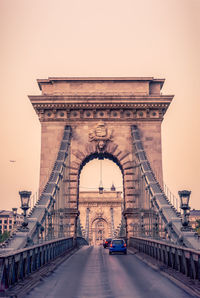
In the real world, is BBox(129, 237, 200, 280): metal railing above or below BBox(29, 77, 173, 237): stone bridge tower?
below

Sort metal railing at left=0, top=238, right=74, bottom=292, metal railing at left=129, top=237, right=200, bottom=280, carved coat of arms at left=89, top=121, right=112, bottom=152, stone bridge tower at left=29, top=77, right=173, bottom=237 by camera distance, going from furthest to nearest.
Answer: carved coat of arms at left=89, top=121, right=112, bottom=152, stone bridge tower at left=29, top=77, right=173, bottom=237, metal railing at left=129, top=237, right=200, bottom=280, metal railing at left=0, top=238, right=74, bottom=292

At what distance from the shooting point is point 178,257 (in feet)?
48.9

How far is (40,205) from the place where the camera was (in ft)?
75.4

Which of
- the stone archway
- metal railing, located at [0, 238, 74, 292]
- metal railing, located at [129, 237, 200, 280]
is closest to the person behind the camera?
metal railing, located at [0, 238, 74, 292]

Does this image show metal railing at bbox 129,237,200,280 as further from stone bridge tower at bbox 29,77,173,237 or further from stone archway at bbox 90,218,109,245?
stone archway at bbox 90,218,109,245

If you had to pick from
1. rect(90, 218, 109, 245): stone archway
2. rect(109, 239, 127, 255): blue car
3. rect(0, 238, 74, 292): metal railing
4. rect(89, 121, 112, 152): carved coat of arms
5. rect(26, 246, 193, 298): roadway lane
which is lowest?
rect(26, 246, 193, 298): roadway lane

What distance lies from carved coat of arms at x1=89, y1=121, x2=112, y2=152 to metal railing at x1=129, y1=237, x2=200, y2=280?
47.7 ft

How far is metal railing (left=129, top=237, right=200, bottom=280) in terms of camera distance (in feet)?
41.0

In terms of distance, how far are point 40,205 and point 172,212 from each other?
7.43 m

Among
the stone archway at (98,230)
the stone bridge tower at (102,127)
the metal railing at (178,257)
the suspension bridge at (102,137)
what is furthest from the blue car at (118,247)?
the stone archway at (98,230)

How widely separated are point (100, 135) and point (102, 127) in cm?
75

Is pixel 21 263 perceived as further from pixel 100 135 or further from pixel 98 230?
pixel 98 230

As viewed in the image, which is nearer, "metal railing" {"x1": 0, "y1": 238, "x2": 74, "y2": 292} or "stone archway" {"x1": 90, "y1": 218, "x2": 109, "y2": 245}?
"metal railing" {"x1": 0, "y1": 238, "x2": 74, "y2": 292}

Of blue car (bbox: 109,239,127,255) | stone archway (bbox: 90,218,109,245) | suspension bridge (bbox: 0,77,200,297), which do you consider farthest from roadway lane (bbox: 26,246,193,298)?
stone archway (bbox: 90,218,109,245)
